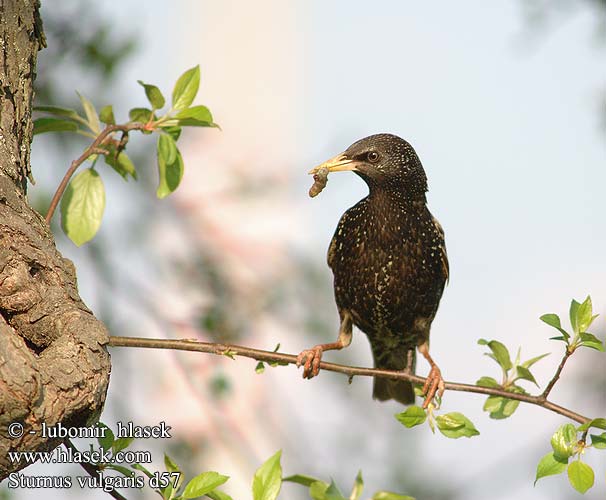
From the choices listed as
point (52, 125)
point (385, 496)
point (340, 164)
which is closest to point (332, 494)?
point (385, 496)

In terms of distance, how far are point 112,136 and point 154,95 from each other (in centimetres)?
27

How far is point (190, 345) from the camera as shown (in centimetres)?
252

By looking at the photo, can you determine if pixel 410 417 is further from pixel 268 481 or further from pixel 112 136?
pixel 112 136

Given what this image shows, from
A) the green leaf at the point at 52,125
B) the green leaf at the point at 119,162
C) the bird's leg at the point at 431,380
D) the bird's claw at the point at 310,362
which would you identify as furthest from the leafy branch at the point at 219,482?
the bird's claw at the point at 310,362

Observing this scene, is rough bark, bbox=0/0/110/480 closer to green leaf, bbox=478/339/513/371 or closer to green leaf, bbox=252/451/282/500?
green leaf, bbox=252/451/282/500

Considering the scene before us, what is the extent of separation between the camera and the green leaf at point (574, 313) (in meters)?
2.79

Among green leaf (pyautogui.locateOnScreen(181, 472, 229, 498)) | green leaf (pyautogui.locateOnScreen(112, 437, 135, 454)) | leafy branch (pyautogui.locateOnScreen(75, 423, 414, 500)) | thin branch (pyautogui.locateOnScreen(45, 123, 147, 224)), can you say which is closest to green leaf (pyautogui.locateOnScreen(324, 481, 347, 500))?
leafy branch (pyautogui.locateOnScreen(75, 423, 414, 500))

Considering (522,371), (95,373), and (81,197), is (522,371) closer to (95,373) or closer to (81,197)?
(95,373)

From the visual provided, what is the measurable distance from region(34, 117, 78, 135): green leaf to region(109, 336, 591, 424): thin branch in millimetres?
973

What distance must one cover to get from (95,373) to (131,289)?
272 cm

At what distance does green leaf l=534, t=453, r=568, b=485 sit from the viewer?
2582 mm

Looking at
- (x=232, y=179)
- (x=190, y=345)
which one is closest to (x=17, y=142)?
(x=190, y=345)

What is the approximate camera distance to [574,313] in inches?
111

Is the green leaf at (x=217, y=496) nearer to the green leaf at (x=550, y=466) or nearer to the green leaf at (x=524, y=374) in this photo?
the green leaf at (x=550, y=466)
